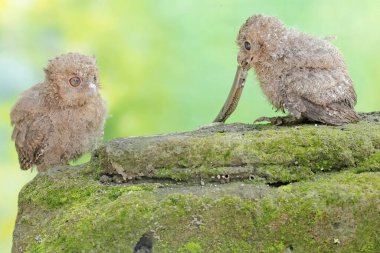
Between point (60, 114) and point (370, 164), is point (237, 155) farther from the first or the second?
point (60, 114)

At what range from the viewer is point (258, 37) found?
10.6 ft

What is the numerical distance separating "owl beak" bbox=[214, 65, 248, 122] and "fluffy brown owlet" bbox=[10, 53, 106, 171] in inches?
27.7

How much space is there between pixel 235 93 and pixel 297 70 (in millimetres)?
493

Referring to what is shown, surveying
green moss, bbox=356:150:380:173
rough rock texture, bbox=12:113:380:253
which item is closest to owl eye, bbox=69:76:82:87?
rough rock texture, bbox=12:113:380:253

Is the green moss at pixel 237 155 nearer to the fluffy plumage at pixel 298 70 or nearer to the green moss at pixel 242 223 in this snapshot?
the green moss at pixel 242 223

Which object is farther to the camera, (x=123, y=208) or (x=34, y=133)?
(x=34, y=133)

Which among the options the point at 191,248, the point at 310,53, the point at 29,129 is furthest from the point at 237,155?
the point at 29,129

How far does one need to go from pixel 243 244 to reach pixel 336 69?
4.42 feet

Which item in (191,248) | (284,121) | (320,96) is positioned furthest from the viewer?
(284,121)

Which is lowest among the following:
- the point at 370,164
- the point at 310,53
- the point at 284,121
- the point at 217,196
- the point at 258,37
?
the point at 217,196

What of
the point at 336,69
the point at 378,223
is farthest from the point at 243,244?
the point at 336,69

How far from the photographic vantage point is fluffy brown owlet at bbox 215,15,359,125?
10.00 feet

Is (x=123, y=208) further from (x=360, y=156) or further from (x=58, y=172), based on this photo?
(x=360, y=156)

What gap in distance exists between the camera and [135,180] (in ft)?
8.05
